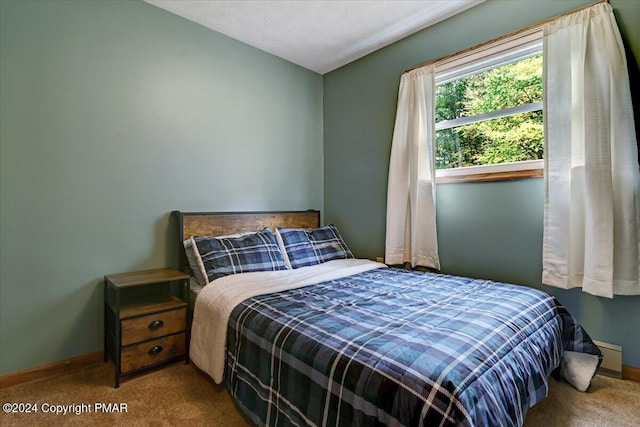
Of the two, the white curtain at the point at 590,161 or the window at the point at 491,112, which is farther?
the window at the point at 491,112

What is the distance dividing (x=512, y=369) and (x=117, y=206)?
8.07ft

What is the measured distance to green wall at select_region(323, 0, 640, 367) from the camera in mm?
1927

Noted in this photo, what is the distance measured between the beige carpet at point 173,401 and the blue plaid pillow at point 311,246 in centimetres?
112

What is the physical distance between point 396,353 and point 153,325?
5.13 feet

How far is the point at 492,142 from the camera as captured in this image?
2.39 metres

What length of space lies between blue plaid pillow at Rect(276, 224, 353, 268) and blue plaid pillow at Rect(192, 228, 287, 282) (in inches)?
5.3

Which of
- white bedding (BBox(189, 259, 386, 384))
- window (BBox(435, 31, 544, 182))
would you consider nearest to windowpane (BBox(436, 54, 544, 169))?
window (BBox(435, 31, 544, 182))

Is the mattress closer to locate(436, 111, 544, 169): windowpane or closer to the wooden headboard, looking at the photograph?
the wooden headboard

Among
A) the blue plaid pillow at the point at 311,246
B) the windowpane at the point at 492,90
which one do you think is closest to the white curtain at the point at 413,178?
the windowpane at the point at 492,90

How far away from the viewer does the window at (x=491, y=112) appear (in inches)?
86.1

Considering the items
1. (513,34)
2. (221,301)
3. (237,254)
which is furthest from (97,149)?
(513,34)

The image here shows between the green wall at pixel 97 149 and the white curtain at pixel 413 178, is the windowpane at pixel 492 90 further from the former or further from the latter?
the green wall at pixel 97 149

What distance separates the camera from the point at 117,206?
221 cm

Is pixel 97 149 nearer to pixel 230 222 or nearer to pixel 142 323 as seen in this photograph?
pixel 230 222
